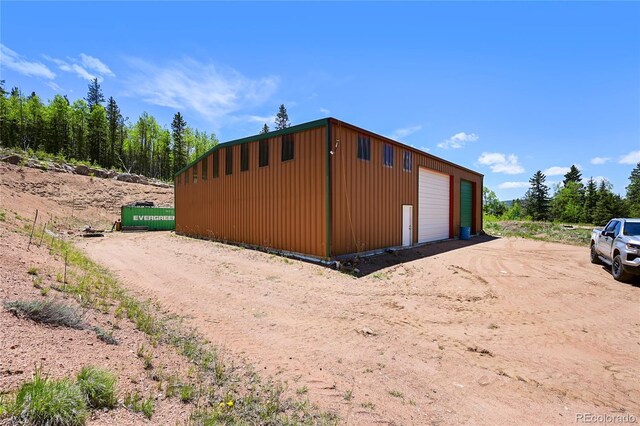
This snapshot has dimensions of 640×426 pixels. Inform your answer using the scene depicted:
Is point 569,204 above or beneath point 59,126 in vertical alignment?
beneath

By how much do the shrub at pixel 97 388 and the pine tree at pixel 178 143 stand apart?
62131mm

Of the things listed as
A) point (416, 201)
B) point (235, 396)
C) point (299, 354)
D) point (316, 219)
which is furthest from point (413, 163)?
point (235, 396)

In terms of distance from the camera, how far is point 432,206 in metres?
17.6

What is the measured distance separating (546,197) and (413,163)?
5794 cm

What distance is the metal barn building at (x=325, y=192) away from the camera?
1101cm

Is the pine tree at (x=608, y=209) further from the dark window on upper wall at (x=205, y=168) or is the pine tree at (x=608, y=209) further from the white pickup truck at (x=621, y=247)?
the dark window on upper wall at (x=205, y=168)

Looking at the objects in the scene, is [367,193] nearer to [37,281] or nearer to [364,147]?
[364,147]

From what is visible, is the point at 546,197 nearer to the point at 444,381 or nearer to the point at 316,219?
the point at 316,219

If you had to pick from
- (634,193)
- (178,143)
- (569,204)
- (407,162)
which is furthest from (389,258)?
(634,193)

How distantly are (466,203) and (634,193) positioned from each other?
243ft

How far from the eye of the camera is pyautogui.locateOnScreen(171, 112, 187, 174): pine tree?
58.4 metres

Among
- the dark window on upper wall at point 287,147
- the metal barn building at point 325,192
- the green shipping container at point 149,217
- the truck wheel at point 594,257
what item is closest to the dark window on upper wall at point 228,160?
the metal barn building at point 325,192

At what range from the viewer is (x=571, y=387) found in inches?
137

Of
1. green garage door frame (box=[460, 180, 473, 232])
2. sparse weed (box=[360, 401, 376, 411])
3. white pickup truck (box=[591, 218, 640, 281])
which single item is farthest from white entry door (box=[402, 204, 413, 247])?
sparse weed (box=[360, 401, 376, 411])
